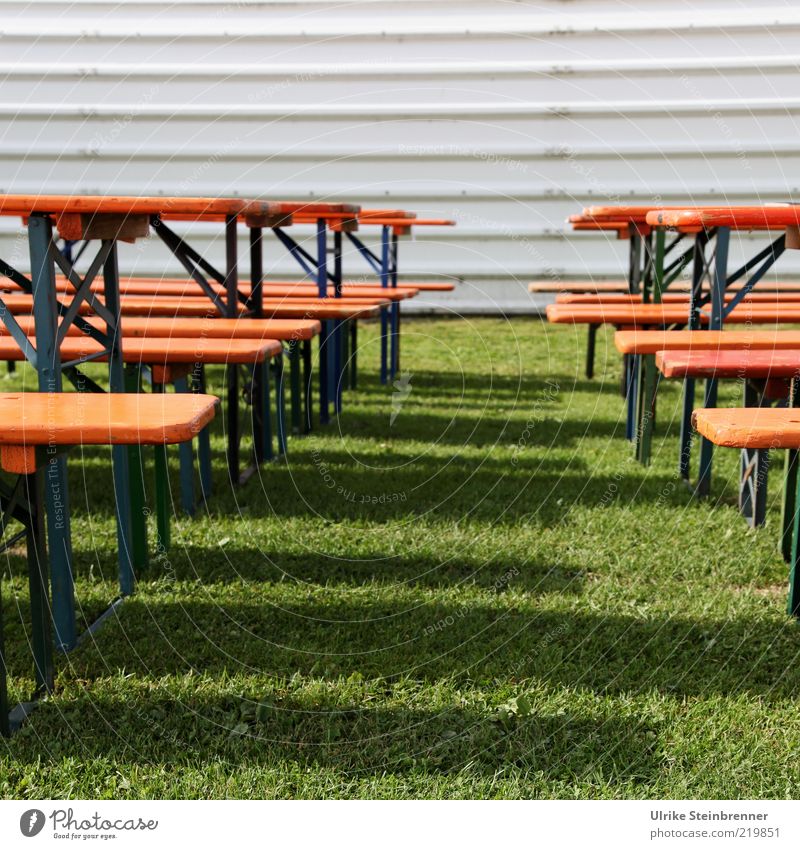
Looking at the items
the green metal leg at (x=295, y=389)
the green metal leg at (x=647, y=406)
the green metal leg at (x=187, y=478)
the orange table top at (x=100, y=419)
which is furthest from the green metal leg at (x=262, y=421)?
the orange table top at (x=100, y=419)

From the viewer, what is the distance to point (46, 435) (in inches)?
115

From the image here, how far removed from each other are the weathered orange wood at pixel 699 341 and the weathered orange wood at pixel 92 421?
240 cm

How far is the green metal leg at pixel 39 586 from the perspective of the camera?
10.4ft

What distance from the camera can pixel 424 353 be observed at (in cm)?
1073

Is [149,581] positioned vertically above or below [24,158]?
below

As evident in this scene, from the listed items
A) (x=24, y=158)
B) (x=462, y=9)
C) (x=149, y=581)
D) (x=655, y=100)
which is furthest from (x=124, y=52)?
(x=149, y=581)

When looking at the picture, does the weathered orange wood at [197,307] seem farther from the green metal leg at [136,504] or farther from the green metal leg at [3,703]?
the green metal leg at [3,703]

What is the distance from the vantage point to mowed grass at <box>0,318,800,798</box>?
2945 mm

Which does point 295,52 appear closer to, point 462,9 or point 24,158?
point 462,9

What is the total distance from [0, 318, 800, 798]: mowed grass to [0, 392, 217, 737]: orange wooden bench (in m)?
0.21

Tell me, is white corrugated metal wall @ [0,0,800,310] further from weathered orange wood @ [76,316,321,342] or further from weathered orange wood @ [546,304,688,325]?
weathered orange wood @ [76,316,321,342]

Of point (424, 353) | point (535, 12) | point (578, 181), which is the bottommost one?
point (424, 353)

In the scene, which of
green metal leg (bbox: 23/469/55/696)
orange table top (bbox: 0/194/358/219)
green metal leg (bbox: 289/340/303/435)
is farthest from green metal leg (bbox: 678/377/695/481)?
green metal leg (bbox: 23/469/55/696)
